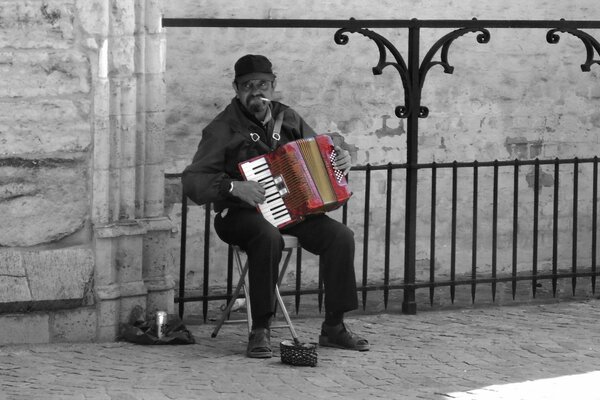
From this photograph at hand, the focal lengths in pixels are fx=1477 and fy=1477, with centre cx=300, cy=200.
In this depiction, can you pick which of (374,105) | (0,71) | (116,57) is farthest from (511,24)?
(0,71)

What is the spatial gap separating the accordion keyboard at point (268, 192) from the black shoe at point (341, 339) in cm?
66

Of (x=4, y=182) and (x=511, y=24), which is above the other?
(x=511, y=24)

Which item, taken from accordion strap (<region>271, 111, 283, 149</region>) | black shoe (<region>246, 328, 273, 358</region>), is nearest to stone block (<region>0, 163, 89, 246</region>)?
accordion strap (<region>271, 111, 283, 149</region>)

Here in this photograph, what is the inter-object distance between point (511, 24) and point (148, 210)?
2.75 metres

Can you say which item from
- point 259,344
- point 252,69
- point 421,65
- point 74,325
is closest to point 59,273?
point 74,325

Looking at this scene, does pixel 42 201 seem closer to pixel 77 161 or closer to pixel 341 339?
pixel 77 161

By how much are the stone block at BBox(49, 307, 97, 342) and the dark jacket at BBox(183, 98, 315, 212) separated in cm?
87

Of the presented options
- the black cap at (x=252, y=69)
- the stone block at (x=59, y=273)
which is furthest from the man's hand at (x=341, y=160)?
the stone block at (x=59, y=273)

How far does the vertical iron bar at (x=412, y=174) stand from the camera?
923 centimetres

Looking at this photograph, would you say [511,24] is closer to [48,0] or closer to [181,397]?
[48,0]

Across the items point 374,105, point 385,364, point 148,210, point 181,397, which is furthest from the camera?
point 374,105

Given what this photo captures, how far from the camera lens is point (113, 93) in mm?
8102

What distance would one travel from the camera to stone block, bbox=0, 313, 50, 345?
7.95 m

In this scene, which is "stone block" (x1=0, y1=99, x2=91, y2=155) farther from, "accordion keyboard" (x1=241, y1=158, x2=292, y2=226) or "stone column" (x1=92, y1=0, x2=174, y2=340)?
"accordion keyboard" (x1=241, y1=158, x2=292, y2=226)
